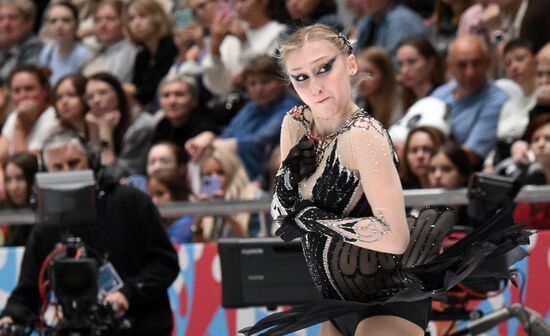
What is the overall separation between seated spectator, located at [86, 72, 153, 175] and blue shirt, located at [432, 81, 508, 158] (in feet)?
7.48

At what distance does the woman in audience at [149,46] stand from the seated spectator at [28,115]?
2.59ft

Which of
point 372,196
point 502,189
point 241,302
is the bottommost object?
point 241,302

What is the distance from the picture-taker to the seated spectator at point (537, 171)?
610cm

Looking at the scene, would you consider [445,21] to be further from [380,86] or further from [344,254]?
[344,254]

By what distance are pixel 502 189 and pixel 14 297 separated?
2292mm

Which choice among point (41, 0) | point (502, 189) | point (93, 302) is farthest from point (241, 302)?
point (41, 0)

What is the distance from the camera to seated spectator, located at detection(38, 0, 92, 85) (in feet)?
33.8

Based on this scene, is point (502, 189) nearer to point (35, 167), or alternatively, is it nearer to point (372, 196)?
point (372, 196)

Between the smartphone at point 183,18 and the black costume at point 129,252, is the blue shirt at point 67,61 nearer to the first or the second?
the smartphone at point 183,18

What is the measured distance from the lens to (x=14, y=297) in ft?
18.5

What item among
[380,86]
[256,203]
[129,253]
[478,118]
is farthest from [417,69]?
[129,253]

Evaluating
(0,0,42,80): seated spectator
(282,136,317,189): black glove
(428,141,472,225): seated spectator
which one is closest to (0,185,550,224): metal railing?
(428,141,472,225): seated spectator

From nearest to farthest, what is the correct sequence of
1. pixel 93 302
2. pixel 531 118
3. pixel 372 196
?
pixel 372 196 → pixel 93 302 → pixel 531 118

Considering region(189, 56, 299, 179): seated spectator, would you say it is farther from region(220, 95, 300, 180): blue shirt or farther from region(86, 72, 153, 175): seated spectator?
region(86, 72, 153, 175): seated spectator
